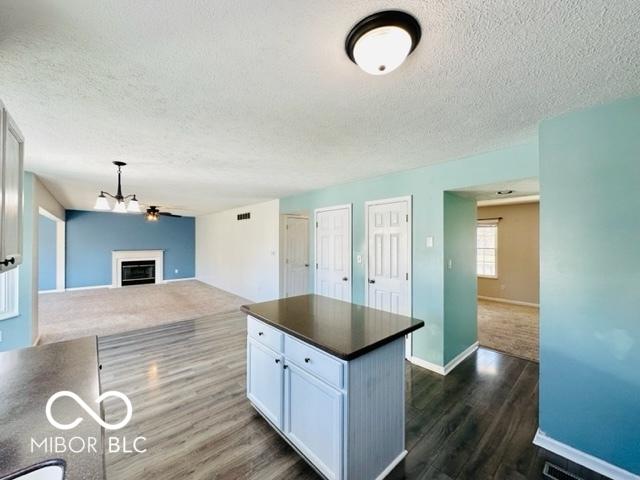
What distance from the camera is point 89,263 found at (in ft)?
26.5

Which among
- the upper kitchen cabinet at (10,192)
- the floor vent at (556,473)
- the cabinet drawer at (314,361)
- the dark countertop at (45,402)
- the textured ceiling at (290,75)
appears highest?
the textured ceiling at (290,75)

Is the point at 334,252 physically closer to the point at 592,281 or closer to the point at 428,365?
the point at 428,365

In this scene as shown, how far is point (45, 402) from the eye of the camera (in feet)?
3.50

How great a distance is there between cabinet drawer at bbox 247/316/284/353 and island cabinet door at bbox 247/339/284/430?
5cm

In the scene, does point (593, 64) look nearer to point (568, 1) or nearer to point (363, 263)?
point (568, 1)

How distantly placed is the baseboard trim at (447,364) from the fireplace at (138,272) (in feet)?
29.2

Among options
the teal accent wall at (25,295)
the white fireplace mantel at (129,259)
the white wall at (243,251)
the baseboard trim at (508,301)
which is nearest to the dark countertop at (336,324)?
the teal accent wall at (25,295)

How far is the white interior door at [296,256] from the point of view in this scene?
5.74 meters

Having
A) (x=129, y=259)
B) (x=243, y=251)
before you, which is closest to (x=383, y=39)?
(x=243, y=251)

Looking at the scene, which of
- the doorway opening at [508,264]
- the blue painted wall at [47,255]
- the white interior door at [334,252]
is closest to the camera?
the white interior door at [334,252]

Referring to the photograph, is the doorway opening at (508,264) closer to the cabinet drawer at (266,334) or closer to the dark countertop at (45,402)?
the cabinet drawer at (266,334)

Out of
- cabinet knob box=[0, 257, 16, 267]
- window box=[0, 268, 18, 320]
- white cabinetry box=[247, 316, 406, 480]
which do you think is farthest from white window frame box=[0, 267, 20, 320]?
white cabinetry box=[247, 316, 406, 480]

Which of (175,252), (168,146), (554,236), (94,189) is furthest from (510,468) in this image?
(175,252)

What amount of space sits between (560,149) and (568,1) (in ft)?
4.08
